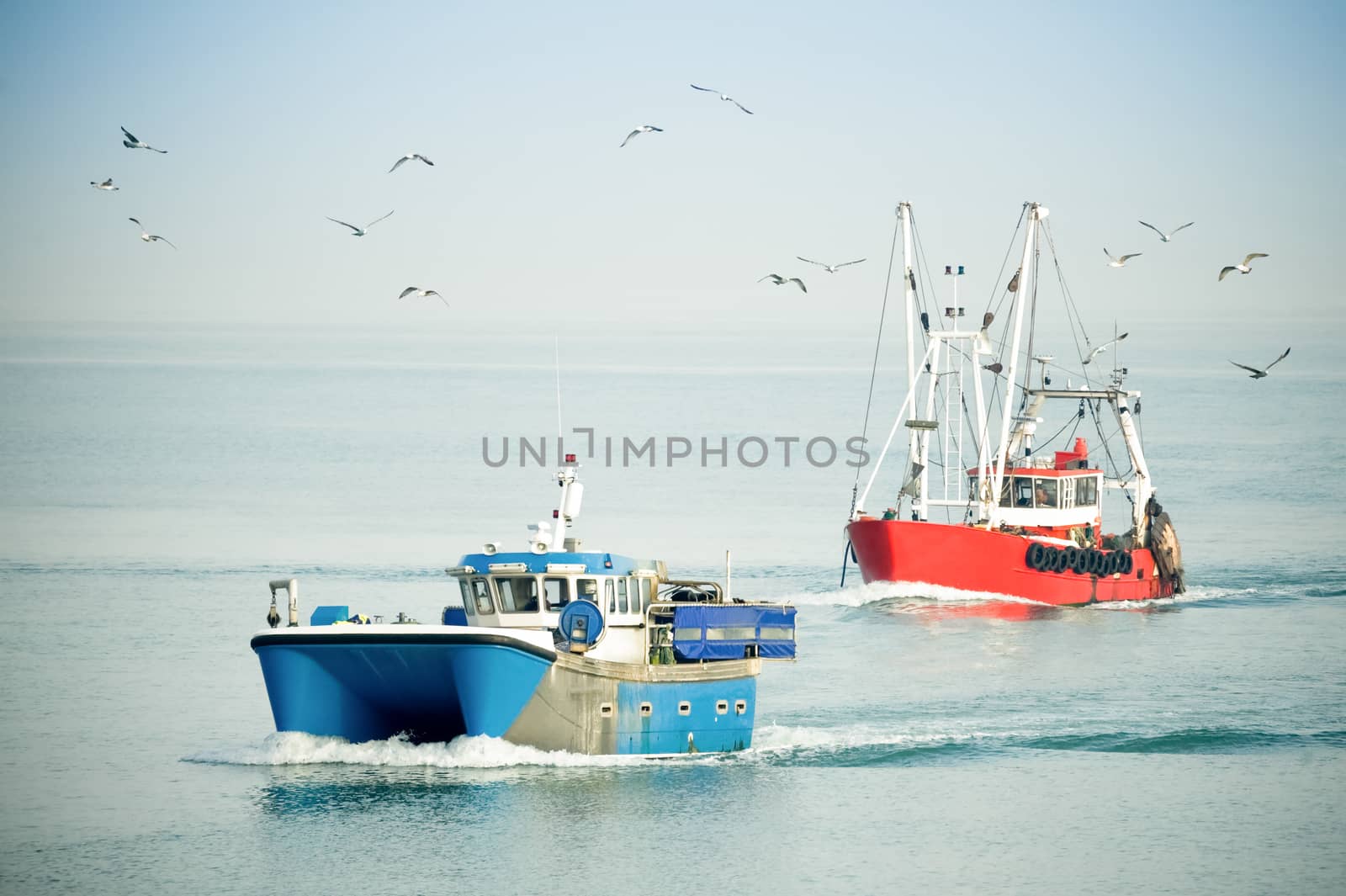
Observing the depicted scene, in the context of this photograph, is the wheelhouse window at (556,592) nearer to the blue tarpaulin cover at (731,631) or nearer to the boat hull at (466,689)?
the boat hull at (466,689)

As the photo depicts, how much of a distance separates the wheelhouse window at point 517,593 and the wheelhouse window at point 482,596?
0.82ft

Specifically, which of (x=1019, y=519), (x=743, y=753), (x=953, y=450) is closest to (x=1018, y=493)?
(x=1019, y=519)

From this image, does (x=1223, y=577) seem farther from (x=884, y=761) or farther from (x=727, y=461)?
(x=727, y=461)

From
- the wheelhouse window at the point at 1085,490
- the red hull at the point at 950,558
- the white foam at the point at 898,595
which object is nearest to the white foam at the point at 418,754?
the white foam at the point at 898,595

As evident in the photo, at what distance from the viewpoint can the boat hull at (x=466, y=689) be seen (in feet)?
122

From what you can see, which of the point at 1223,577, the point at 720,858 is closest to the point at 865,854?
the point at 720,858

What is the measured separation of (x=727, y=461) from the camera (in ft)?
491

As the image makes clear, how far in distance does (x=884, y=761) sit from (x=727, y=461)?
10574 cm

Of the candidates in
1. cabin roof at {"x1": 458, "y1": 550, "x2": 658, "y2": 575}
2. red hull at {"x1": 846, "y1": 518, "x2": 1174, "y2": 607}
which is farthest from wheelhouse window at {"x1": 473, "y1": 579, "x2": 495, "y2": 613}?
red hull at {"x1": 846, "y1": 518, "x2": 1174, "y2": 607}

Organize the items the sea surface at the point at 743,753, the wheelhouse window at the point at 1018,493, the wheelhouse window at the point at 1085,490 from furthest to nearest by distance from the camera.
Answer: the wheelhouse window at the point at 1085,490, the wheelhouse window at the point at 1018,493, the sea surface at the point at 743,753

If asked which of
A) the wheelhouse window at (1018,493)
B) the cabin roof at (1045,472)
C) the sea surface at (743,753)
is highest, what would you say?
the cabin roof at (1045,472)

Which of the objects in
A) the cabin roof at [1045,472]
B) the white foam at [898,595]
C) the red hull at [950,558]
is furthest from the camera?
the cabin roof at [1045,472]

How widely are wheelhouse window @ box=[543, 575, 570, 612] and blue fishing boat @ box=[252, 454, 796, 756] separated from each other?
Answer: 17 millimetres

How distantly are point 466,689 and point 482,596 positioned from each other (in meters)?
2.84
